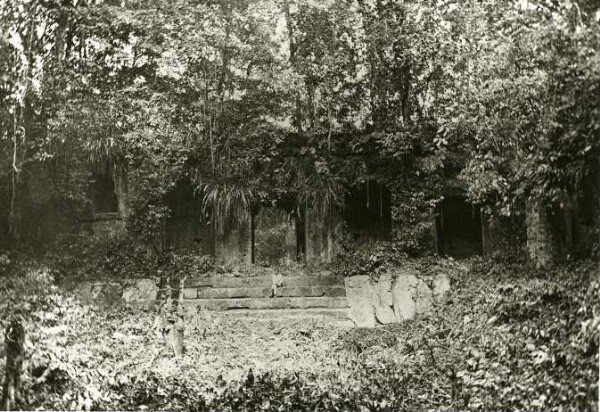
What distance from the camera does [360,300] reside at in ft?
23.9

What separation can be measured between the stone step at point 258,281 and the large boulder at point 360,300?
6.1 inches

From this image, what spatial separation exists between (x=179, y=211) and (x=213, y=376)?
2663mm

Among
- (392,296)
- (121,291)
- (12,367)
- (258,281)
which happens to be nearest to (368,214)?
(392,296)

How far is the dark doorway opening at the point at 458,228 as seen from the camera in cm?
699

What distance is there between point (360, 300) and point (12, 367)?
4.03m

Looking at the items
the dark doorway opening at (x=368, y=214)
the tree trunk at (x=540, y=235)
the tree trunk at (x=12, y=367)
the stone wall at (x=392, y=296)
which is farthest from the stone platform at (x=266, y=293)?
the tree trunk at (x=540, y=235)

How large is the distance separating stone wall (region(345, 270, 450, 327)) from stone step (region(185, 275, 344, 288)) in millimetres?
265

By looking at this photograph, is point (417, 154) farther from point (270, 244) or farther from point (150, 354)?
point (150, 354)

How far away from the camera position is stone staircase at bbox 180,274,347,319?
23.1ft

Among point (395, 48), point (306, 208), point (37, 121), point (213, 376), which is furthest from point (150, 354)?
point (395, 48)

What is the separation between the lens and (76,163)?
7852mm

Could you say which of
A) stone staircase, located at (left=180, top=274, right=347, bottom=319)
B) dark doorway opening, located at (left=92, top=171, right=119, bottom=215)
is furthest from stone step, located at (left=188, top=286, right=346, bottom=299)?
dark doorway opening, located at (left=92, top=171, right=119, bottom=215)

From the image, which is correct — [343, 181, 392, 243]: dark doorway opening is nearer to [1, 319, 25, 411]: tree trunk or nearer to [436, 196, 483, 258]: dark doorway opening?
[436, 196, 483, 258]: dark doorway opening

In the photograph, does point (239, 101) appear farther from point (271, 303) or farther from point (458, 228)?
point (458, 228)
